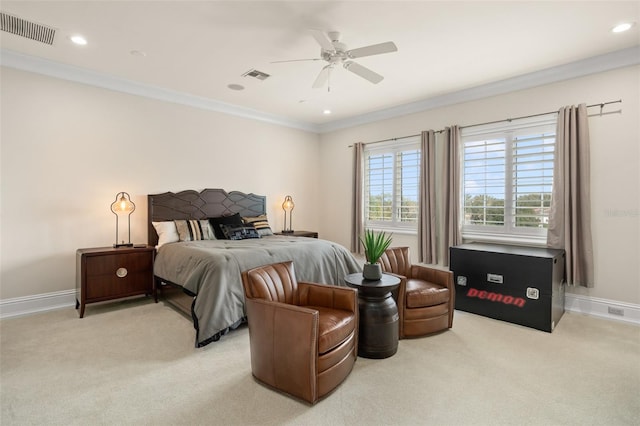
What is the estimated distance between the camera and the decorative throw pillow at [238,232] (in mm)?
4742

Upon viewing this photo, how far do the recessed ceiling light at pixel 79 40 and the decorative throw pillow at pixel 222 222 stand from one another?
102 inches

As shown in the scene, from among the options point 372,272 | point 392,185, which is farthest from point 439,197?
point 372,272

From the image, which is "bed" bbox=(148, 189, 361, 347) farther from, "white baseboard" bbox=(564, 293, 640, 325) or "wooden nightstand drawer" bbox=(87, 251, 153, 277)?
"white baseboard" bbox=(564, 293, 640, 325)

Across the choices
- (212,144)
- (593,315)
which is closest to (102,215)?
(212,144)

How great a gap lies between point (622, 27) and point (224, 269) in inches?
170

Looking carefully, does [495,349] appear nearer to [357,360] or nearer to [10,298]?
[357,360]

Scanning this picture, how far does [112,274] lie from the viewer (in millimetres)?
3846

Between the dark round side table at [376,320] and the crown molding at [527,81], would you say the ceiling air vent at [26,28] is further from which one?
the crown molding at [527,81]

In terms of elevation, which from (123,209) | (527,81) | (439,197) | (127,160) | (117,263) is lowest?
(117,263)

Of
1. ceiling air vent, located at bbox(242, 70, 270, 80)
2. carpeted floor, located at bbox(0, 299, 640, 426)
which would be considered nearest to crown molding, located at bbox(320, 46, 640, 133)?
ceiling air vent, located at bbox(242, 70, 270, 80)

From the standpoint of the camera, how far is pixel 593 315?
3717 millimetres

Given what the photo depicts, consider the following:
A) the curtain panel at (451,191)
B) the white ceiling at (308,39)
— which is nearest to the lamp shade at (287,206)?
the white ceiling at (308,39)

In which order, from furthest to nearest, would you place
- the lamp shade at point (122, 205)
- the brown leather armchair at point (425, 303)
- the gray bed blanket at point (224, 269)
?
the lamp shade at point (122, 205) → the brown leather armchair at point (425, 303) → the gray bed blanket at point (224, 269)

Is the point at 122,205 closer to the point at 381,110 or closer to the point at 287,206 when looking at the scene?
the point at 287,206
